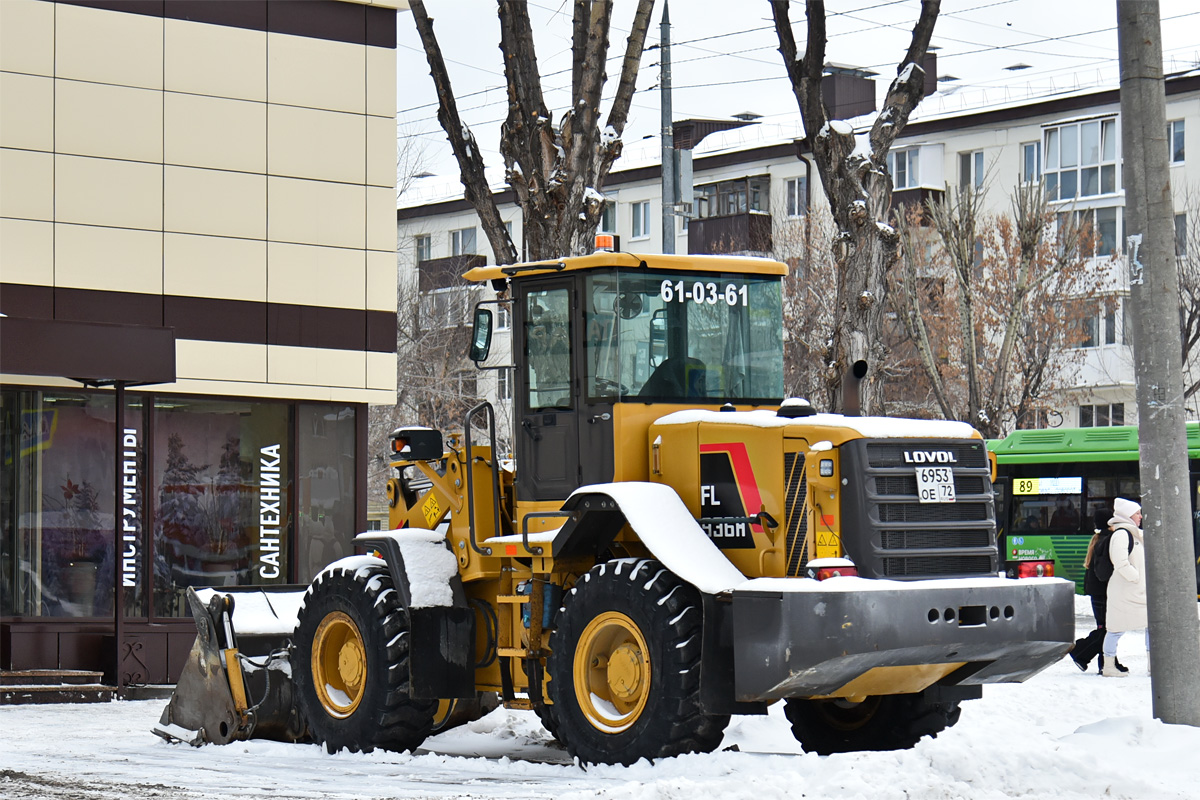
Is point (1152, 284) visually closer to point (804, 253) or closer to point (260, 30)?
point (260, 30)

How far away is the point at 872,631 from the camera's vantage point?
8961 mm

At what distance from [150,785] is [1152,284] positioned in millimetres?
6406

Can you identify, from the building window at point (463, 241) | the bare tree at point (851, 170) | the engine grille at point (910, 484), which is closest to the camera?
the engine grille at point (910, 484)

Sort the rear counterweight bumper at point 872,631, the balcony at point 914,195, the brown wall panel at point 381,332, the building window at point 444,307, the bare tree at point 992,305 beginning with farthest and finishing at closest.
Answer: the building window at point 444,307, the balcony at point 914,195, the bare tree at point 992,305, the brown wall panel at point 381,332, the rear counterweight bumper at point 872,631

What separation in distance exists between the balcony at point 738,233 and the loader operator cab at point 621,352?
3513cm

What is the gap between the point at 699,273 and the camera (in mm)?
10797

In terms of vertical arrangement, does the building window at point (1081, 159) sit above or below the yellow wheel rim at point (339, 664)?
above

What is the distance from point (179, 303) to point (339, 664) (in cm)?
663

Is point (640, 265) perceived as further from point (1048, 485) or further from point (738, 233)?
point (738, 233)

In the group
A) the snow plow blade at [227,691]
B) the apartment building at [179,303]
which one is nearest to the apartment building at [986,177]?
the apartment building at [179,303]

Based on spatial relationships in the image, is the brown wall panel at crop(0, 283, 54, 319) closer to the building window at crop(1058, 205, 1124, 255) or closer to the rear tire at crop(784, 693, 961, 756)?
the rear tire at crop(784, 693, 961, 756)

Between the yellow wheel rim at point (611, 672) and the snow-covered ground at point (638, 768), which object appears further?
the yellow wheel rim at point (611, 672)

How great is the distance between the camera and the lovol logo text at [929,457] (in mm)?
9688

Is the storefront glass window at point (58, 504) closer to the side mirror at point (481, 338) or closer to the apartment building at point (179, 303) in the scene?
→ the apartment building at point (179, 303)
